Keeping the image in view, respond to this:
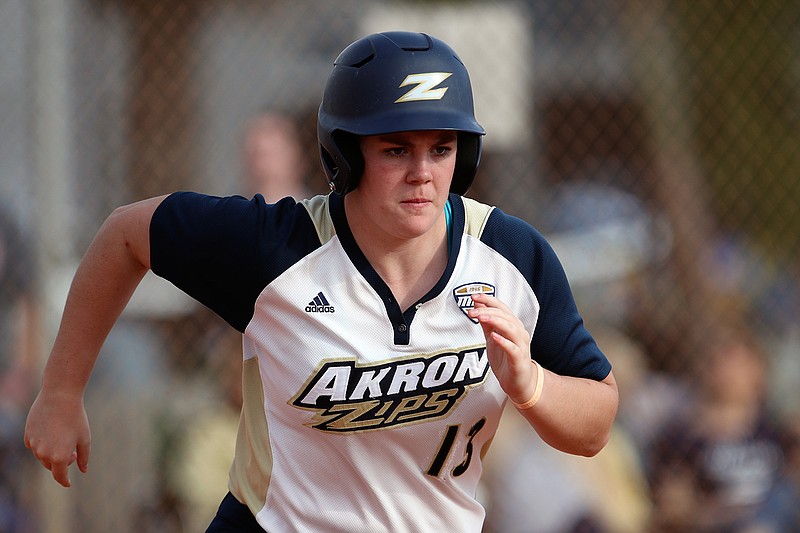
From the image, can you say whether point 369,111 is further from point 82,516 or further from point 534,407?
point 82,516

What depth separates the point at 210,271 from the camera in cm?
271

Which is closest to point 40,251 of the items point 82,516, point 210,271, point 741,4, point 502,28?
point 82,516

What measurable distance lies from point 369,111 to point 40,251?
331 centimetres

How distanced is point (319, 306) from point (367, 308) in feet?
0.37

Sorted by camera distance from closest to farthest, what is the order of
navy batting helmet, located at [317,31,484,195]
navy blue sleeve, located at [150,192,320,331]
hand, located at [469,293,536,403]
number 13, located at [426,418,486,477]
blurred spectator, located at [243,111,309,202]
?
hand, located at [469,293,536,403], navy batting helmet, located at [317,31,484,195], navy blue sleeve, located at [150,192,320,331], number 13, located at [426,418,486,477], blurred spectator, located at [243,111,309,202]

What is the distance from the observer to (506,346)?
2.43 metres

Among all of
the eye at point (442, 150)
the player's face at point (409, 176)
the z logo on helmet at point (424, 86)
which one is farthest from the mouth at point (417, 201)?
the z logo on helmet at point (424, 86)

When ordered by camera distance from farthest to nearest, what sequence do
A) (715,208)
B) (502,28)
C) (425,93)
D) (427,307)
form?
(715,208) → (502,28) → (427,307) → (425,93)

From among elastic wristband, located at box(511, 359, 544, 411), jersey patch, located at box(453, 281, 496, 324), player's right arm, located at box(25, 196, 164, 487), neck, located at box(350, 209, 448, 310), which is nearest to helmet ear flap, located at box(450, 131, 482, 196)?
neck, located at box(350, 209, 448, 310)

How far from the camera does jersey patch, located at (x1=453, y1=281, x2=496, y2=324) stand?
273 centimetres

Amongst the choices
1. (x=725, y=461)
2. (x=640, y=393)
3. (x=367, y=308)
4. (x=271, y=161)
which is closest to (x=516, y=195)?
(x=640, y=393)

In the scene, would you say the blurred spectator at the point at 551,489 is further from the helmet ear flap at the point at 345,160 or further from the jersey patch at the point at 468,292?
the helmet ear flap at the point at 345,160

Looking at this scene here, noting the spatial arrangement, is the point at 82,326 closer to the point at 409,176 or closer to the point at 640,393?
the point at 409,176

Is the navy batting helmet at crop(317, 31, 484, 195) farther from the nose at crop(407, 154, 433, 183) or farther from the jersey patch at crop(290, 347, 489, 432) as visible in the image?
the jersey patch at crop(290, 347, 489, 432)
